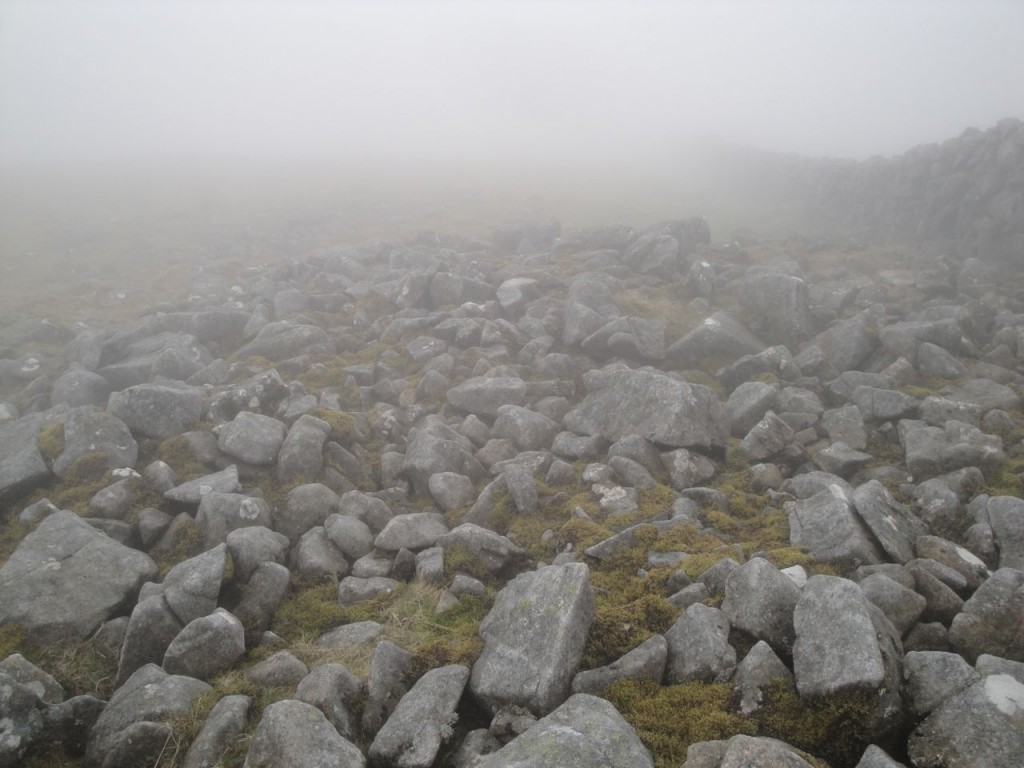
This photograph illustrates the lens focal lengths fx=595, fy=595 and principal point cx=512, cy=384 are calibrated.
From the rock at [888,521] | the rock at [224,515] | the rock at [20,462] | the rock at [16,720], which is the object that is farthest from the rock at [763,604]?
the rock at [20,462]

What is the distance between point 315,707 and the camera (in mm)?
8289

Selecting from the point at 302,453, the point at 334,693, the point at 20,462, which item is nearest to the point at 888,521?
the point at 334,693

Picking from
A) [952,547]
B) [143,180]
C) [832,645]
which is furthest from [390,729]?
[143,180]

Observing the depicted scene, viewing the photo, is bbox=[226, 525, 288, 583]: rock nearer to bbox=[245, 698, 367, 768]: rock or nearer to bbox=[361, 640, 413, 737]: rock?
bbox=[361, 640, 413, 737]: rock

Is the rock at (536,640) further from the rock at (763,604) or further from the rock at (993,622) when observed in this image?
the rock at (993,622)

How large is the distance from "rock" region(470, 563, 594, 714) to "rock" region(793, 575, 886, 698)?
121 inches

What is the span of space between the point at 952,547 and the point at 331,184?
77.7 meters

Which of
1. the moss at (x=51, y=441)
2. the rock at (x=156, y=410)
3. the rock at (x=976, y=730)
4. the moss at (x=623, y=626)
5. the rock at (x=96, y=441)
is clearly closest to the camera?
the rock at (x=976, y=730)

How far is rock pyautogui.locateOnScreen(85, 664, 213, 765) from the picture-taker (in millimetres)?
→ 8273

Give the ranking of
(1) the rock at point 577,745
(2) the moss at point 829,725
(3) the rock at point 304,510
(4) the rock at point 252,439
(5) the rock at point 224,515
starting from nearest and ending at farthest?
1. (1) the rock at point 577,745
2. (2) the moss at point 829,725
3. (5) the rock at point 224,515
4. (3) the rock at point 304,510
5. (4) the rock at point 252,439

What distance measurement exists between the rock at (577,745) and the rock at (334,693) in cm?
229

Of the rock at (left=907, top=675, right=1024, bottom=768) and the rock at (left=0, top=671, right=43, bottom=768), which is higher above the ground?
the rock at (left=907, top=675, right=1024, bottom=768)

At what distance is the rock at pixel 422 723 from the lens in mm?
7742

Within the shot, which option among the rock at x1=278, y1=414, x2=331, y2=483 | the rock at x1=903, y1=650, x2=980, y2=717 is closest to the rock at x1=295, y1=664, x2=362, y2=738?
the rock at x1=903, y1=650, x2=980, y2=717
